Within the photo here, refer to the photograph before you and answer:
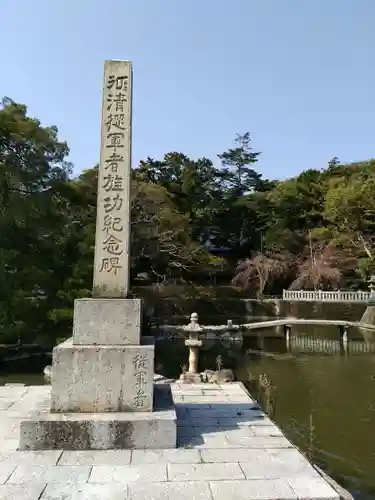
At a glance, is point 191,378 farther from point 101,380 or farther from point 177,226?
point 177,226

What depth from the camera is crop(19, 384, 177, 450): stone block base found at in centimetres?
411

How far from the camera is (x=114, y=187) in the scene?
4992mm

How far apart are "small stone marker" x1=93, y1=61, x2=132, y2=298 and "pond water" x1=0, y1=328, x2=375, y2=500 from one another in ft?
9.89

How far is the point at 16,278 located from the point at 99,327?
840 cm

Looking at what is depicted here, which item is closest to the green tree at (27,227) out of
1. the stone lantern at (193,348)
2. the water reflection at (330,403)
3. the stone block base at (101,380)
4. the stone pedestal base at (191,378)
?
the stone lantern at (193,348)

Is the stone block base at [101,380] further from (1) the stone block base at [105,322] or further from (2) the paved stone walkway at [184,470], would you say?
(2) the paved stone walkway at [184,470]

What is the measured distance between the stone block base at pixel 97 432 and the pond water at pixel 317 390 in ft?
6.75

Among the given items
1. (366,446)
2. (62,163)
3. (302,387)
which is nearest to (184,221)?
(62,163)

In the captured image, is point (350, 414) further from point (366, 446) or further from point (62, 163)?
point (62, 163)

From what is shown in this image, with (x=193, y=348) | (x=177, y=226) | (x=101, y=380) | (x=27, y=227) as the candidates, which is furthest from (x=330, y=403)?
(x=177, y=226)

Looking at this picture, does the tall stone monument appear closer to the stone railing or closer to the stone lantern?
the stone lantern

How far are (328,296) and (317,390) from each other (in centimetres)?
1709

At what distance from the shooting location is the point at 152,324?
21.1 metres

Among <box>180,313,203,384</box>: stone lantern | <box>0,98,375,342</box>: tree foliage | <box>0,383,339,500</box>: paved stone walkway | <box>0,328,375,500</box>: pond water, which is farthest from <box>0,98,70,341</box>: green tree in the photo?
<box>0,383,339,500</box>: paved stone walkway
